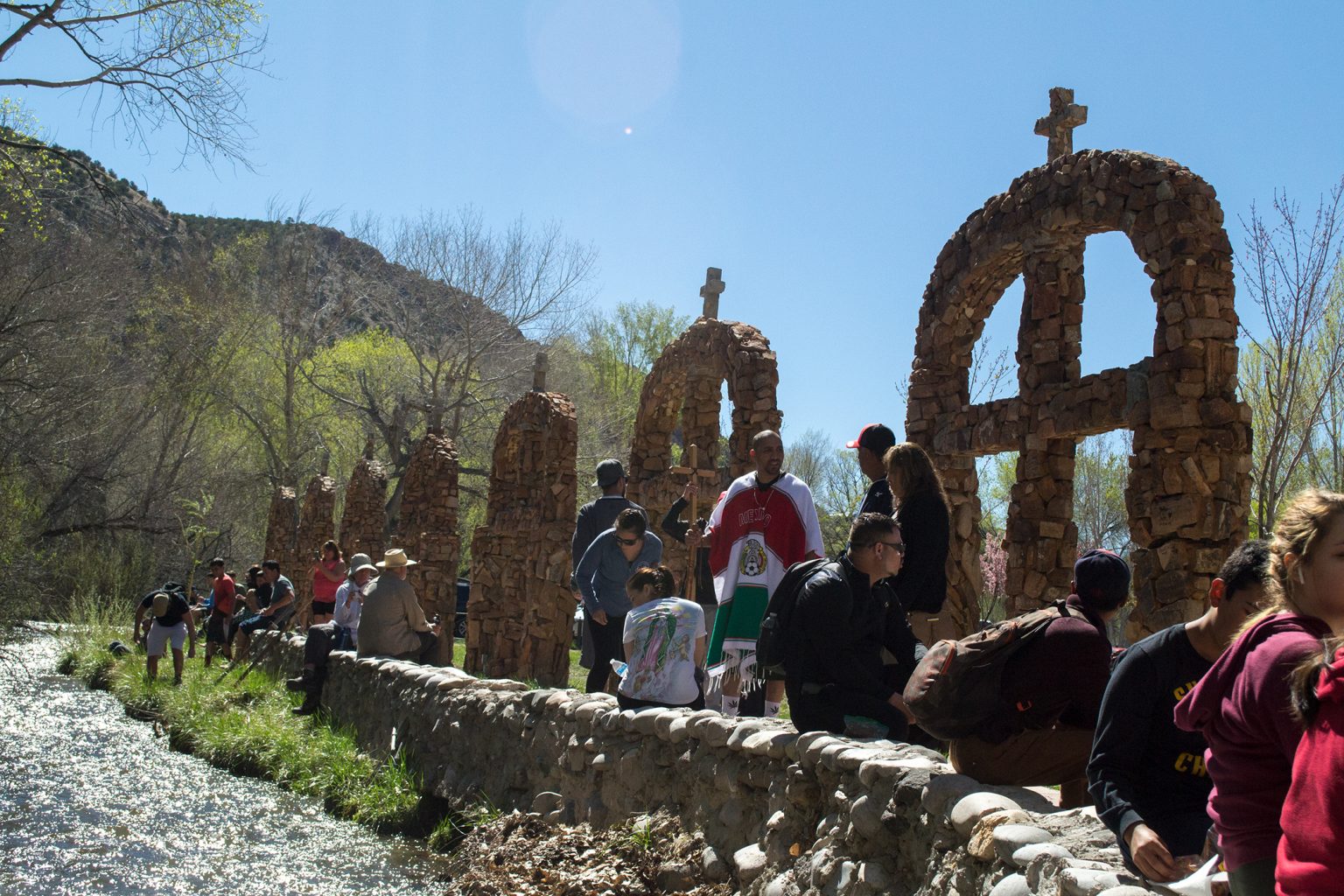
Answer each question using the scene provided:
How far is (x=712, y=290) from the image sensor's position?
549 inches

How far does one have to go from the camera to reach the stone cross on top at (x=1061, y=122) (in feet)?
31.7

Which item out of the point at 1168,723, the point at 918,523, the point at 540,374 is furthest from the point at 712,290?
the point at 1168,723

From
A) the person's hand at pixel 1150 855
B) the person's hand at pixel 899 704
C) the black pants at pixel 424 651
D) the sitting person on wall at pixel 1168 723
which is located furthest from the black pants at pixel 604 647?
the person's hand at pixel 1150 855

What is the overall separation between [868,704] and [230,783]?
23.2 feet

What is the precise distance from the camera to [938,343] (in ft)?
34.2

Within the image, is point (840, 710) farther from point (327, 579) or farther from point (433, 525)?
point (433, 525)

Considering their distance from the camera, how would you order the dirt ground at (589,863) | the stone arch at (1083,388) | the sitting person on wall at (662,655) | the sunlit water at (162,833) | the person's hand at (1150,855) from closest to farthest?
1. the person's hand at (1150,855)
2. the dirt ground at (589,863)
3. the sitting person on wall at (662,655)
4. the sunlit water at (162,833)
5. the stone arch at (1083,388)

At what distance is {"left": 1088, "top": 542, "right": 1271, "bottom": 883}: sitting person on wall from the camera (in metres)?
3.30

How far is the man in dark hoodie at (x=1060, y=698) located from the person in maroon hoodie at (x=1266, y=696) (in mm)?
1237

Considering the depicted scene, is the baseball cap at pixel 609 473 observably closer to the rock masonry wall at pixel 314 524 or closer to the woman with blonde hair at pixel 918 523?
the woman with blonde hair at pixel 918 523

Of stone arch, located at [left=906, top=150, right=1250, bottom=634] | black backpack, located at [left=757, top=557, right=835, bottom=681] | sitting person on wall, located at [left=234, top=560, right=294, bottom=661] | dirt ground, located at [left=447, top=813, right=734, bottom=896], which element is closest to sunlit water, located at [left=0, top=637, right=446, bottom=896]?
dirt ground, located at [left=447, top=813, right=734, bottom=896]

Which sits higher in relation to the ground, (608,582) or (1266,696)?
(608,582)

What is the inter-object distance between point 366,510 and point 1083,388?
15695 millimetres

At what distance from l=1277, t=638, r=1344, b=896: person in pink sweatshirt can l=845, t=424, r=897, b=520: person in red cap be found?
14.2 ft
